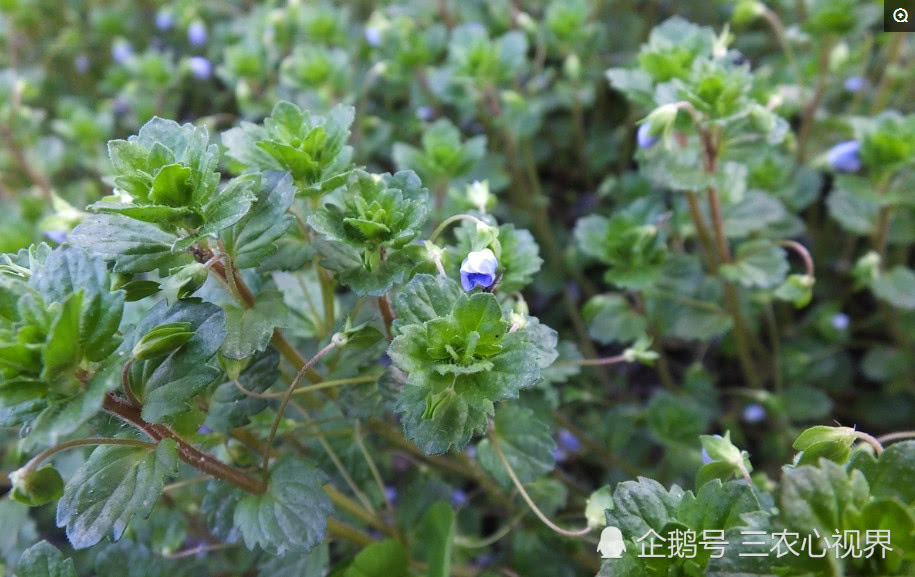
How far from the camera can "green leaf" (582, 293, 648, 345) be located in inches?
52.7

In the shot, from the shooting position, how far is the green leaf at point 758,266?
1.27 m

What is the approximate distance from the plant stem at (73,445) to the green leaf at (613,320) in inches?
31.0

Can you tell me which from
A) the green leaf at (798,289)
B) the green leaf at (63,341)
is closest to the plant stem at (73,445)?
the green leaf at (63,341)

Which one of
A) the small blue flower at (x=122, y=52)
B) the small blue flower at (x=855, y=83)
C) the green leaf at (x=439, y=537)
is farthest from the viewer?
the small blue flower at (x=122, y=52)

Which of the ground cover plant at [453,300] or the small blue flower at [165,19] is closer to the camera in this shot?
the ground cover plant at [453,300]

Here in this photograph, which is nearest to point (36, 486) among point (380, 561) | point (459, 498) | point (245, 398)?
point (245, 398)

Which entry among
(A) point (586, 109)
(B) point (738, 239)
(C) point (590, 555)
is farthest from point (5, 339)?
(A) point (586, 109)

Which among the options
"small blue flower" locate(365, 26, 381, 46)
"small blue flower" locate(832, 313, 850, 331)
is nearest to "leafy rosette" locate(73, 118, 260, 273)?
"small blue flower" locate(365, 26, 381, 46)

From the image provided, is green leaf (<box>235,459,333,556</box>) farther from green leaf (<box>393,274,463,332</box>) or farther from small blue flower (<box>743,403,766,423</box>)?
small blue flower (<box>743,403,766,423</box>)

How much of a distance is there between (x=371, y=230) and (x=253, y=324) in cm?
19

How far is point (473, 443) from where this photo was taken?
5.05 ft

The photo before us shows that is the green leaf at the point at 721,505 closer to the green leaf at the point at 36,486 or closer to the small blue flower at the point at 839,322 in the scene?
the green leaf at the point at 36,486

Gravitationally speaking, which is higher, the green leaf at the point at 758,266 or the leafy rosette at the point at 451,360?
the leafy rosette at the point at 451,360

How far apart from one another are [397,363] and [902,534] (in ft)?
1.69
